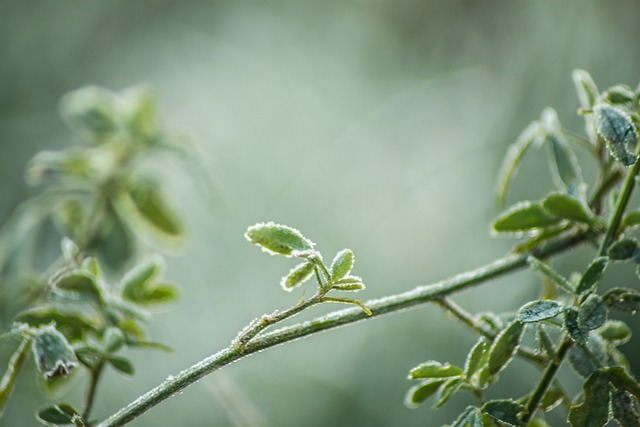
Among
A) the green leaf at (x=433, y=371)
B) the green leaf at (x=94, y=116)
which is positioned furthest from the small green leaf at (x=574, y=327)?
the green leaf at (x=94, y=116)

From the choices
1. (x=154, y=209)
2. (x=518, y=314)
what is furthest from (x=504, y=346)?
(x=154, y=209)

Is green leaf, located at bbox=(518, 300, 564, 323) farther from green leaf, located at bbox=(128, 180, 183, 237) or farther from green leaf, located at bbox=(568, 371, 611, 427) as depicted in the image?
green leaf, located at bbox=(128, 180, 183, 237)

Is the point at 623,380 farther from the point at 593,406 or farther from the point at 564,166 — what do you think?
the point at 564,166

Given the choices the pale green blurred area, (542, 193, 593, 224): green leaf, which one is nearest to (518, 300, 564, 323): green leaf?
(542, 193, 593, 224): green leaf

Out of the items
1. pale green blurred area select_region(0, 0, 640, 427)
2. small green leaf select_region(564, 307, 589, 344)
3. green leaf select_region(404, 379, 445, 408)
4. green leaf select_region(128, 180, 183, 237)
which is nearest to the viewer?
small green leaf select_region(564, 307, 589, 344)

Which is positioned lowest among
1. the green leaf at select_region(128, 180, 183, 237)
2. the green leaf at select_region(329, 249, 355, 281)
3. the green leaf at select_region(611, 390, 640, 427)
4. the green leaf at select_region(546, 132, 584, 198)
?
the green leaf at select_region(611, 390, 640, 427)

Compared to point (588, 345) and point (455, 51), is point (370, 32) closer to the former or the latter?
point (455, 51)
